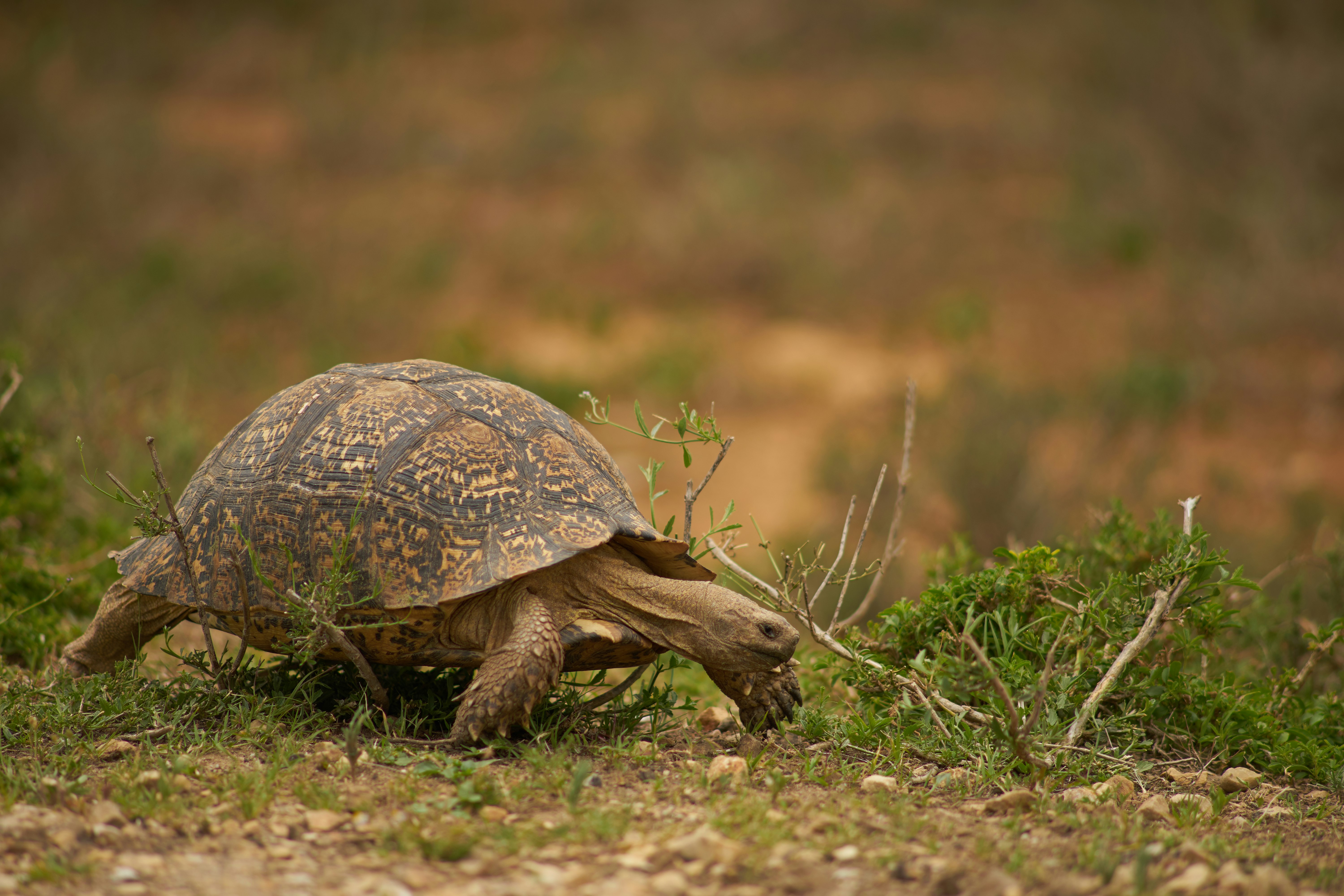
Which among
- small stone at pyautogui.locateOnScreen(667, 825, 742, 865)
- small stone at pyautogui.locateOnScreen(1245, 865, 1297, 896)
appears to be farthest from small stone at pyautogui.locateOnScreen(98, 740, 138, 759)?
small stone at pyautogui.locateOnScreen(1245, 865, 1297, 896)

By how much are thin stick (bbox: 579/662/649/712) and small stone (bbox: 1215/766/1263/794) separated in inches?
72.9

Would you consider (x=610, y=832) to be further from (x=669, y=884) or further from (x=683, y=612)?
(x=683, y=612)

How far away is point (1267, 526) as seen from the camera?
33.6ft

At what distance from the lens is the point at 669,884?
227cm

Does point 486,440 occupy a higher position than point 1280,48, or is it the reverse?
point 1280,48

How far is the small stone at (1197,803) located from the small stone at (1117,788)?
11cm

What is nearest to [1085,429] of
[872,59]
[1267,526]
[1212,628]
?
[1267,526]

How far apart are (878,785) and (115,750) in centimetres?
218

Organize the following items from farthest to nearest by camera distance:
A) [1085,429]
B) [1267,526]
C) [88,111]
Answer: [88,111] → [1085,429] → [1267,526]

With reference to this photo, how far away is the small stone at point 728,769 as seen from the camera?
2.99 metres

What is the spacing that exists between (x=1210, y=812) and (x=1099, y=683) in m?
0.52

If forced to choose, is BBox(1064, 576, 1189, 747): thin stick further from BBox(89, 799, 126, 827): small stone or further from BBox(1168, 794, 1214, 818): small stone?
BBox(89, 799, 126, 827): small stone

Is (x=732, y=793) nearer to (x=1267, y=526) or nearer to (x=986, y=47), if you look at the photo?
(x=1267, y=526)

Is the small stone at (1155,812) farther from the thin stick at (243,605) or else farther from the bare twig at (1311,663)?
the thin stick at (243,605)
